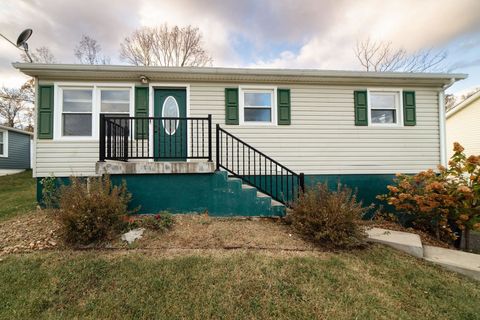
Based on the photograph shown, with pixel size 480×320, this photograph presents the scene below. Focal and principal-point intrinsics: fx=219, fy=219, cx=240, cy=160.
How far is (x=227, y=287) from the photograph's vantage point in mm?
2619

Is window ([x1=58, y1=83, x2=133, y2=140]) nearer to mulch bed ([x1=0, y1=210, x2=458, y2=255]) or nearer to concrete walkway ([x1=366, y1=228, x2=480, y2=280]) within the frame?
mulch bed ([x1=0, y1=210, x2=458, y2=255])

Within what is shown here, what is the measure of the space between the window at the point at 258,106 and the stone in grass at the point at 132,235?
140 inches

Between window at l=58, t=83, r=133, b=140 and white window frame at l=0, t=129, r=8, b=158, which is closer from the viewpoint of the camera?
window at l=58, t=83, r=133, b=140

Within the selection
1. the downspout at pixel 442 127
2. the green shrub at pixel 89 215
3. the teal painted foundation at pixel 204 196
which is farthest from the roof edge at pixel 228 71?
the green shrub at pixel 89 215

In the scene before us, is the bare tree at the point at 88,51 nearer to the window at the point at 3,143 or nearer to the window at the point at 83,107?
the window at the point at 3,143

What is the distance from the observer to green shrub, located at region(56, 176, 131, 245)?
3.33 meters

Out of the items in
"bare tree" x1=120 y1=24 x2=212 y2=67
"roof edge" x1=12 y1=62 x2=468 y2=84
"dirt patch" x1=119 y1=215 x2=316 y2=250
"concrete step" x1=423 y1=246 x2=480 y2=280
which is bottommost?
"concrete step" x1=423 y1=246 x2=480 y2=280

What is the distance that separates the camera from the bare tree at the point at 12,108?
20120 mm

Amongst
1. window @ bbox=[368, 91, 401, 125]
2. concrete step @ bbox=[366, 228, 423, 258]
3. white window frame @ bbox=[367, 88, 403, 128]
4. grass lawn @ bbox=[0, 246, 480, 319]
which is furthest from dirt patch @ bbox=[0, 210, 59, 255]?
window @ bbox=[368, 91, 401, 125]

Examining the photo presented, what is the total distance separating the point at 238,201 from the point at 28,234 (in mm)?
3707

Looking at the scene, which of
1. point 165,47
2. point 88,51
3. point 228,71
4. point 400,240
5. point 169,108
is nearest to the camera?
point 400,240

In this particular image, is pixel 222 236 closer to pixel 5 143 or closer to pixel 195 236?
pixel 195 236

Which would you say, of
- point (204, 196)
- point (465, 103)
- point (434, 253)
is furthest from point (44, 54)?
point (465, 103)

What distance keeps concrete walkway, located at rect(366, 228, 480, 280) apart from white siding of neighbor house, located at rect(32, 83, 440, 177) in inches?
83.4
